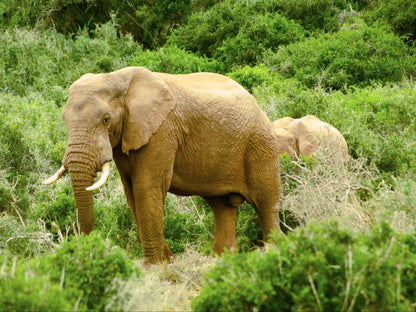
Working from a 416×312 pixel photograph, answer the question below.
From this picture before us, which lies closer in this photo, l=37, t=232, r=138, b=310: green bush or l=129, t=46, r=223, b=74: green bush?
l=37, t=232, r=138, b=310: green bush

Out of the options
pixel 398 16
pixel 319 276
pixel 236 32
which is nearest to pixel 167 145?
pixel 319 276

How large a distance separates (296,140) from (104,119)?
354 centimetres

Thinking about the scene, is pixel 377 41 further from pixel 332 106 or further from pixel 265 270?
pixel 265 270

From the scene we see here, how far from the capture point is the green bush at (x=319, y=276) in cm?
376

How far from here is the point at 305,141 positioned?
8.70m

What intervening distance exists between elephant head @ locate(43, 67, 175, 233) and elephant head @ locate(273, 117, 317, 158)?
277cm

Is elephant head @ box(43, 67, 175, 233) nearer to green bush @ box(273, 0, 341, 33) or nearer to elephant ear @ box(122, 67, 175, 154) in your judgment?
elephant ear @ box(122, 67, 175, 154)

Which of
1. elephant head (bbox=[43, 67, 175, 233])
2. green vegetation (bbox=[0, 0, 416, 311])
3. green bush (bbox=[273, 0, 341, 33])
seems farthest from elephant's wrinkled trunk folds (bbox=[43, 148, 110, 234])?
green bush (bbox=[273, 0, 341, 33])

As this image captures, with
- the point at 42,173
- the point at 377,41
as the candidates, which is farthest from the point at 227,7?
the point at 42,173

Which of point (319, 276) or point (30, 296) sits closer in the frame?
point (30, 296)

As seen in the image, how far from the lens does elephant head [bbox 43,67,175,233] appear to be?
18.4ft

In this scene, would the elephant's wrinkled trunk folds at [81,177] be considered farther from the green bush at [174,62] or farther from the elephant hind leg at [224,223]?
the green bush at [174,62]

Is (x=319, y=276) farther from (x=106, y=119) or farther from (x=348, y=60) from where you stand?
(x=348, y=60)

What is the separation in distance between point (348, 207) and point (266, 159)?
1113mm
